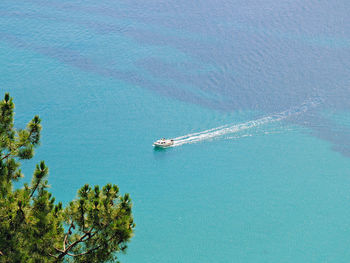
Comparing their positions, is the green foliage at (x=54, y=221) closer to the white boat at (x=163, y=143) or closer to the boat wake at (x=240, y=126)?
the white boat at (x=163, y=143)

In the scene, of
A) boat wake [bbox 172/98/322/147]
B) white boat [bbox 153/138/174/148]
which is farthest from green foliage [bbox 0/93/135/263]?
boat wake [bbox 172/98/322/147]

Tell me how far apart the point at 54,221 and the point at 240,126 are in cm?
1111

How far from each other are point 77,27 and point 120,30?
85.5 inches

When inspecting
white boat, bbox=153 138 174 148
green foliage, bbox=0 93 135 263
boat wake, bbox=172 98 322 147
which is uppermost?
boat wake, bbox=172 98 322 147

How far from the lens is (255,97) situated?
59.6ft

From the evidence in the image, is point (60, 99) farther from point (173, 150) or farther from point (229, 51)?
point (229, 51)

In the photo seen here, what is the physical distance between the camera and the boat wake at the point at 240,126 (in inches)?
646

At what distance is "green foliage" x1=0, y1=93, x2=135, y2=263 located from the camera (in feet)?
21.3

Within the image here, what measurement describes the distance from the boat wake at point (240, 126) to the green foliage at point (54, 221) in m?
8.96

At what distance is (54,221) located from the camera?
22.1ft

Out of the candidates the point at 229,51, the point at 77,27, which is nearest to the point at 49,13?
the point at 77,27

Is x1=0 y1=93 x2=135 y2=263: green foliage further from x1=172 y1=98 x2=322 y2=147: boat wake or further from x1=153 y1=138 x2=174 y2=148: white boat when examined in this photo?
x1=172 y1=98 x2=322 y2=147: boat wake

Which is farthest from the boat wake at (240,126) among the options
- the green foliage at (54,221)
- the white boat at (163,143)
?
the green foliage at (54,221)

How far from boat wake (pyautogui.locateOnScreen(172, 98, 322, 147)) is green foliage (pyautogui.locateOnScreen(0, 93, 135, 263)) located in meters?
8.96
